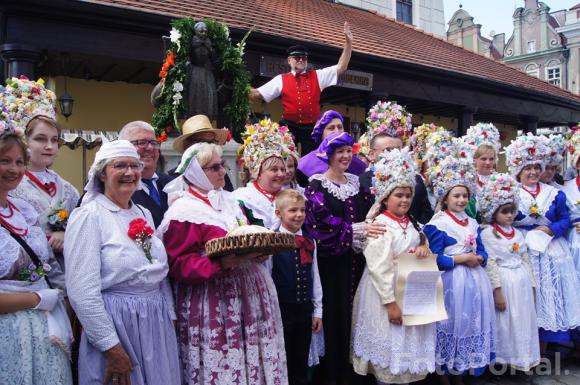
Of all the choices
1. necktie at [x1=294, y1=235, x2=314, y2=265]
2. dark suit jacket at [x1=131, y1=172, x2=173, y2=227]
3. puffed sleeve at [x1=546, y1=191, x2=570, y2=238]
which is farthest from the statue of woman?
puffed sleeve at [x1=546, y1=191, x2=570, y2=238]

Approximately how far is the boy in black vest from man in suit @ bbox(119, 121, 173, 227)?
88 cm

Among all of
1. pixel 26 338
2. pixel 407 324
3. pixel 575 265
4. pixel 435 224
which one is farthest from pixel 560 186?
pixel 26 338

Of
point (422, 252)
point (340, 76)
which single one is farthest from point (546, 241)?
point (340, 76)

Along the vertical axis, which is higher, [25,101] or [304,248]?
[25,101]

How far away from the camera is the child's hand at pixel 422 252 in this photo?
4.33 meters

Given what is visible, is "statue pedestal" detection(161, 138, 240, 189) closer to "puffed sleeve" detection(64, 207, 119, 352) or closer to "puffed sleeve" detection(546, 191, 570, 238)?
"puffed sleeve" detection(64, 207, 119, 352)

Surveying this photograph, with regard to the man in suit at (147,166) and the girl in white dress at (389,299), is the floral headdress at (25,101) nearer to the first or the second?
the man in suit at (147,166)

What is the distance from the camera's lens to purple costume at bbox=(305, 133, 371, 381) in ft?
14.2

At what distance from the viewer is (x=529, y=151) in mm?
5684

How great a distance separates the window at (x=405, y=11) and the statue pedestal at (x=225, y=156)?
16205 mm

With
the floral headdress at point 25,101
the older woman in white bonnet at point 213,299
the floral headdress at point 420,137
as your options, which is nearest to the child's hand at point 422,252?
the older woman in white bonnet at point 213,299

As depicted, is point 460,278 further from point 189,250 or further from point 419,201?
point 189,250

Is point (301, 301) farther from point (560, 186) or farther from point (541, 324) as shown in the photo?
point (560, 186)

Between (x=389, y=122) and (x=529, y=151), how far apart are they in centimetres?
152
